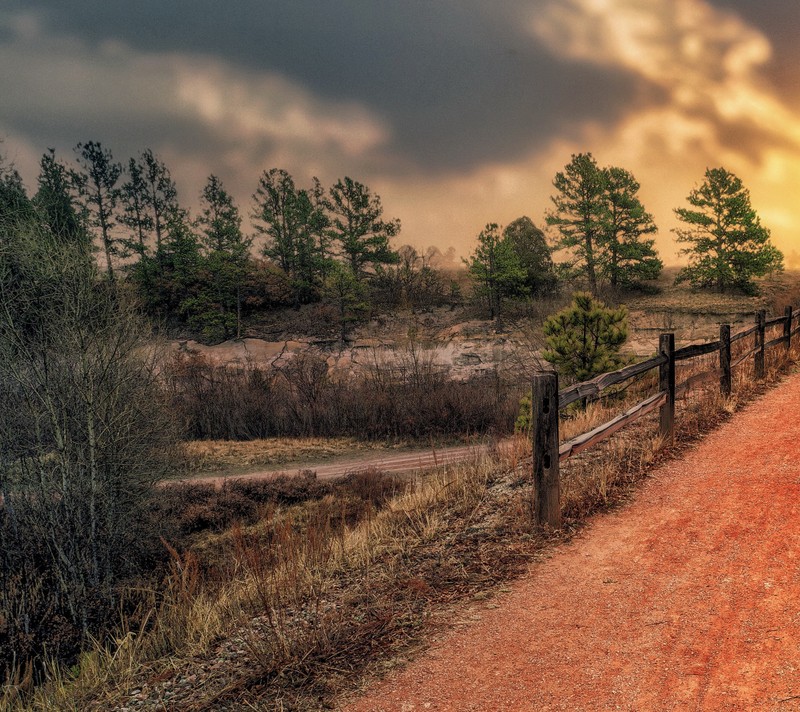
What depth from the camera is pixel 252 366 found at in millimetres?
35812

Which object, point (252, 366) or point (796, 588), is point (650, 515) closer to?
point (796, 588)

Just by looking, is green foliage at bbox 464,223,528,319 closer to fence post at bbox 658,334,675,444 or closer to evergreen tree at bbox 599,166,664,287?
evergreen tree at bbox 599,166,664,287

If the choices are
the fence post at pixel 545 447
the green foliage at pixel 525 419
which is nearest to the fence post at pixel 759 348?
the green foliage at pixel 525 419

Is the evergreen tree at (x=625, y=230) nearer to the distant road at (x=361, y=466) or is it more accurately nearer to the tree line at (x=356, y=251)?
the tree line at (x=356, y=251)

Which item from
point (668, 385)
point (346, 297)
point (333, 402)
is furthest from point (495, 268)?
point (668, 385)

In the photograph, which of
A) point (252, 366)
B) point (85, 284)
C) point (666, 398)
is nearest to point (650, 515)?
point (666, 398)

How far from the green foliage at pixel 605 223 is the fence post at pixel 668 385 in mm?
34212

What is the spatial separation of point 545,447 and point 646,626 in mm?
2039

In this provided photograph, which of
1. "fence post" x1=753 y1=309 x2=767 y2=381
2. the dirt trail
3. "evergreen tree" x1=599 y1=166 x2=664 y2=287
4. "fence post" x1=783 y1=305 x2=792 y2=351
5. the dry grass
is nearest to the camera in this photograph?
the dirt trail

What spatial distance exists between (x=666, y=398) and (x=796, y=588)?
4.19m

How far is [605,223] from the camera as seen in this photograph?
39.1 m

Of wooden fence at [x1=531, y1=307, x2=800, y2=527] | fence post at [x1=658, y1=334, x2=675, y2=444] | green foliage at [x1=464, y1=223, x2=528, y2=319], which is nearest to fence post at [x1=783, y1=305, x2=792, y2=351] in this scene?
wooden fence at [x1=531, y1=307, x2=800, y2=527]

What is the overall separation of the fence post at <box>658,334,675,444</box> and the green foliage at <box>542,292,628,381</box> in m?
5.22

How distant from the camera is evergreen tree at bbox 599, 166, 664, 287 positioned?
3925 centimetres
